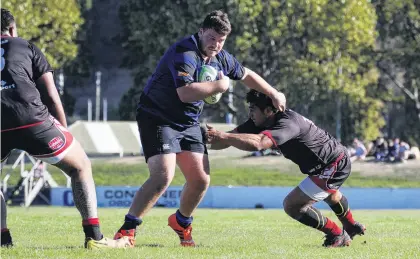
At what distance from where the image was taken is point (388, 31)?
4856cm

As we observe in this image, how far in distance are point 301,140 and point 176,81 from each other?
5.01 ft

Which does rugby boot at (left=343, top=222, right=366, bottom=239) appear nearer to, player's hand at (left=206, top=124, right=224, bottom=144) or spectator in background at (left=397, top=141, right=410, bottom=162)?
player's hand at (left=206, top=124, right=224, bottom=144)

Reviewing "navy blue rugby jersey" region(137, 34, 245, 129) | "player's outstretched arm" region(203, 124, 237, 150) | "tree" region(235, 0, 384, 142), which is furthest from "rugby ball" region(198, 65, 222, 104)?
"tree" region(235, 0, 384, 142)

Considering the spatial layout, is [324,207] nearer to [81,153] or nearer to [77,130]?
[77,130]

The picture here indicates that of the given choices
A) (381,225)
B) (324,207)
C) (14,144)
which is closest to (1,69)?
(14,144)

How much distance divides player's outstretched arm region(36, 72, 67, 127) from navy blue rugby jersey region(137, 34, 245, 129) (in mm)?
1014

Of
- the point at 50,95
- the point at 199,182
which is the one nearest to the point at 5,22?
the point at 50,95

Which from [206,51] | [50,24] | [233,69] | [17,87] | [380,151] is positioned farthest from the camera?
[50,24]

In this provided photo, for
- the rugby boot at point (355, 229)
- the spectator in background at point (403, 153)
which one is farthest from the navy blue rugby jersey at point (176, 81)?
the spectator in background at point (403, 153)

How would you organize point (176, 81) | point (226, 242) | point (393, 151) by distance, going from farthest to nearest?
point (393, 151) < point (226, 242) < point (176, 81)

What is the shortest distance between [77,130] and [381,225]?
25.5 metres

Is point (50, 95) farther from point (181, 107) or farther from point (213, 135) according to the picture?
point (213, 135)

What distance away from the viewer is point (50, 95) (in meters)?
9.70

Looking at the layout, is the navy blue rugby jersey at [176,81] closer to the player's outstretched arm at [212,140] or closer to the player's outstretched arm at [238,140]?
the player's outstretched arm at [212,140]
